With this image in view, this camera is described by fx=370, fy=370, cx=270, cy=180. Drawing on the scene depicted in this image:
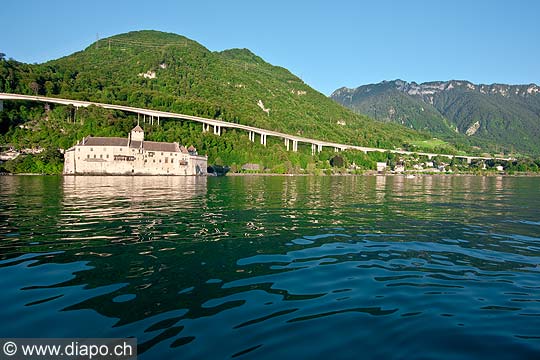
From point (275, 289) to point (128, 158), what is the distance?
103 meters

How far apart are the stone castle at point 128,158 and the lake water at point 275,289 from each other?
8917 centimetres

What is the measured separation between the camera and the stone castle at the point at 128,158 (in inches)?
3962

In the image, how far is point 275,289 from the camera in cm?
958

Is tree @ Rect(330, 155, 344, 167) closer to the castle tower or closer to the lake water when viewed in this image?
the castle tower

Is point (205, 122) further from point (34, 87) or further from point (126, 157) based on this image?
point (34, 87)

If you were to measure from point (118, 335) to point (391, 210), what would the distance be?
81.2 ft

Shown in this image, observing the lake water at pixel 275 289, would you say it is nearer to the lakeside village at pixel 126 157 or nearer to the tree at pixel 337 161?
the lakeside village at pixel 126 157

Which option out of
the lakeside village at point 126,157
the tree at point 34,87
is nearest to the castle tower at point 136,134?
the lakeside village at point 126,157

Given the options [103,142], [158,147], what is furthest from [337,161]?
[103,142]

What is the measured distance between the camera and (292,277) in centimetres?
1071

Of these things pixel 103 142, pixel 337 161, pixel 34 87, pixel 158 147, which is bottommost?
pixel 337 161

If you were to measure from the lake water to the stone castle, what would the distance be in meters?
89.2

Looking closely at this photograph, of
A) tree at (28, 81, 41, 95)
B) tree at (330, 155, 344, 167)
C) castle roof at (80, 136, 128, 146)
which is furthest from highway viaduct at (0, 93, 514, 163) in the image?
castle roof at (80, 136, 128, 146)

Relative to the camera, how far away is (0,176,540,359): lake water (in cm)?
678
